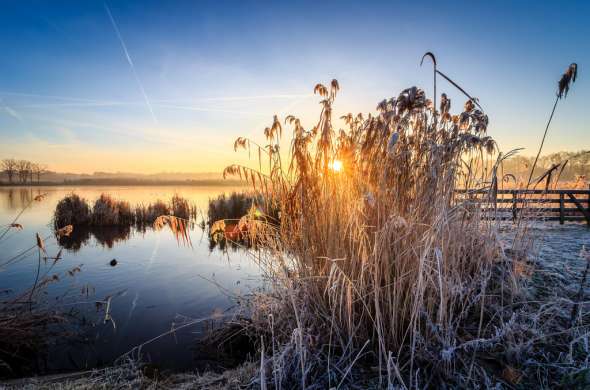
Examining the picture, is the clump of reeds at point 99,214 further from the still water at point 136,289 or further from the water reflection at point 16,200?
the still water at point 136,289

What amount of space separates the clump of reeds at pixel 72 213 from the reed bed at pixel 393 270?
1524 centimetres

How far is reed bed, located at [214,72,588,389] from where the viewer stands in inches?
78.8

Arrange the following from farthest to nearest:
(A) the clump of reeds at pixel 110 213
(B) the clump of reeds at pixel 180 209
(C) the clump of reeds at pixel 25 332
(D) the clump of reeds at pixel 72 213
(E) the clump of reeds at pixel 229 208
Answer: (B) the clump of reeds at pixel 180 209 < (E) the clump of reeds at pixel 229 208 < (A) the clump of reeds at pixel 110 213 < (D) the clump of reeds at pixel 72 213 < (C) the clump of reeds at pixel 25 332

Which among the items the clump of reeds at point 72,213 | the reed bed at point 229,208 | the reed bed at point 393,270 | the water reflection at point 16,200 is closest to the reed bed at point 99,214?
the clump of reeds at point 72,213

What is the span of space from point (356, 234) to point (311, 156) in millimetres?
850

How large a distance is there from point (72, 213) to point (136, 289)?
11.2m

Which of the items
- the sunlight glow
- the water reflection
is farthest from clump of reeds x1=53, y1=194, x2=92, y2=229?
the sunlight glow

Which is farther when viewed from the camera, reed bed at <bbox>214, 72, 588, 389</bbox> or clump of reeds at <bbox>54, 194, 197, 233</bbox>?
→ clump of reeds at <bbox>54, 194, 197, 233</bbox>

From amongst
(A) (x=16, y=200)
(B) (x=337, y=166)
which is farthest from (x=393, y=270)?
(A) (x=16, y=200)

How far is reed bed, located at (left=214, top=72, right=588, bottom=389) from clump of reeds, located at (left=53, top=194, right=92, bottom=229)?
15242mm

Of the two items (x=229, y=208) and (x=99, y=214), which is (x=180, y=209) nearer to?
(x=229, y=208)

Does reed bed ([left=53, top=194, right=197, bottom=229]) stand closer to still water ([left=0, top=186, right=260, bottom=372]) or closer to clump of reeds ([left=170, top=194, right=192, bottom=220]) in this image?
clump of reeds ([left=170, top=194, right=192, bottom=220])

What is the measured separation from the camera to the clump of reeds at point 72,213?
1447 cm

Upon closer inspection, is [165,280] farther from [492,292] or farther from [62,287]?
[492,292]
